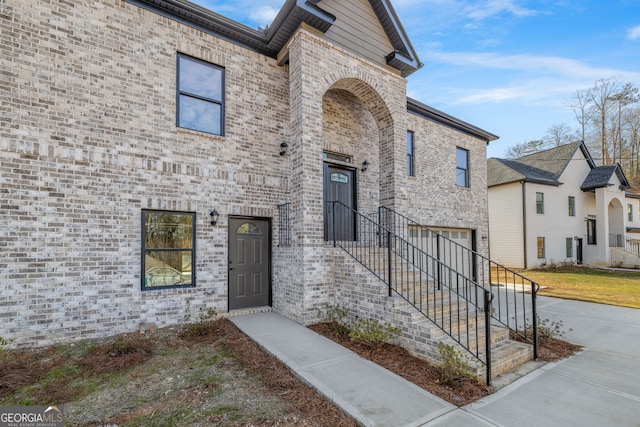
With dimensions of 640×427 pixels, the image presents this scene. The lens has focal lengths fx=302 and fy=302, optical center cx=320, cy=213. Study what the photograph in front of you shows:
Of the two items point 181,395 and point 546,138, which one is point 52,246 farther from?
point 546,138

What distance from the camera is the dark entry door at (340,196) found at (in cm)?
767

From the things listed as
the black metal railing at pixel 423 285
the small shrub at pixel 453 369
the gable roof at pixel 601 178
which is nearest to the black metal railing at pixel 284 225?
the black metal railing at pixel 423 285

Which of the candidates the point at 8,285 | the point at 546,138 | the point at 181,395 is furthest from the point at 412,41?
the point at 546,138

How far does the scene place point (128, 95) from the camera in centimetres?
547

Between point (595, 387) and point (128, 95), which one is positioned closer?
point (595, 387)

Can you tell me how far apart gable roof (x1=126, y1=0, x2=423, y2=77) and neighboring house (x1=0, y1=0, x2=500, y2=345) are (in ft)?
0.09

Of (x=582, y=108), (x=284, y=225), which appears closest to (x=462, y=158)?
(x=284, y=225)

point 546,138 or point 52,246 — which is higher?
point 546,138

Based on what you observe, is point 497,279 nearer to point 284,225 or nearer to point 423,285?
point 423,285

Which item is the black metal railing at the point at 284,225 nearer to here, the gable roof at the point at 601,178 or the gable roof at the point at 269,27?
the gable roof at the point at 269,27

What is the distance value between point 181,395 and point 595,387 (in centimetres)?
489

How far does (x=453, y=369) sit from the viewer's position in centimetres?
368

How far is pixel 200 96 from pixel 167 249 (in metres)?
3.17

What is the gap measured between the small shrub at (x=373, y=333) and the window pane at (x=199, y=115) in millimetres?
4805
